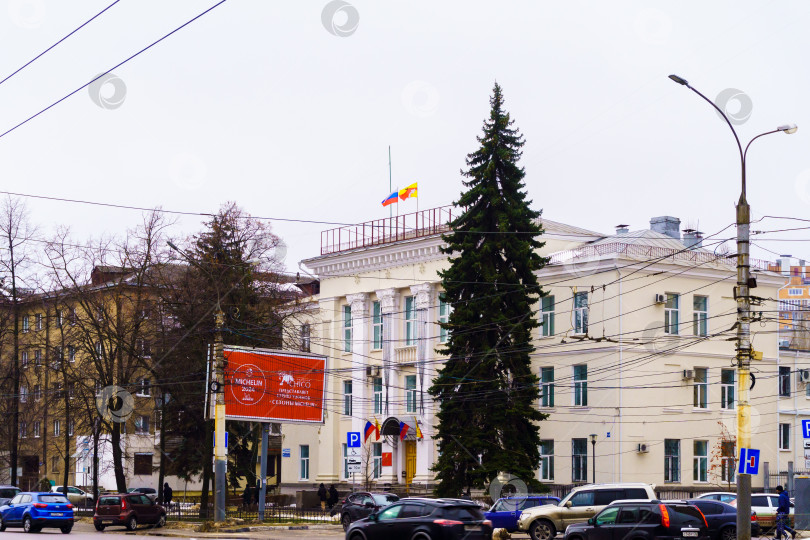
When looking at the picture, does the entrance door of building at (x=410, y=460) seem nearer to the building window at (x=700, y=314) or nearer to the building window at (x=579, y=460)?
the building window at (x=579, y=460)

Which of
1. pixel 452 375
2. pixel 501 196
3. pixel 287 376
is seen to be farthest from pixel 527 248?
pixel 287 376

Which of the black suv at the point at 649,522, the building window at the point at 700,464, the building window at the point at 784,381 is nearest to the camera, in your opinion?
the black suv at the point at 649,522

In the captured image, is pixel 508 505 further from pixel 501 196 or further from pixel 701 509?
pixel 501 196

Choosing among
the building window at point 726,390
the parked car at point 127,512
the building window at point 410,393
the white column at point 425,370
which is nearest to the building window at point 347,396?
the building window at point 410,393

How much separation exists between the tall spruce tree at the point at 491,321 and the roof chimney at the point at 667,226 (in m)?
15.5

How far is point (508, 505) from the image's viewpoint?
37.3 meters

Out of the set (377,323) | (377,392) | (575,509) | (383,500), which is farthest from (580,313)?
(575,509)

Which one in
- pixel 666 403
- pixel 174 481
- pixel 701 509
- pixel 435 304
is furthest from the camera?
pixel 174 481

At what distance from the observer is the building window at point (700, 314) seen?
55688mm

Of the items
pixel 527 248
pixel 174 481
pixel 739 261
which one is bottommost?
pixel 174 481

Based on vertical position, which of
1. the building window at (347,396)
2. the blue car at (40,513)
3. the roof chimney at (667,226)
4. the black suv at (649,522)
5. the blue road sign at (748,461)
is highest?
the roof chimney at (667,226)

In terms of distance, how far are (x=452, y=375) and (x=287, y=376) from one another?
25.6ft

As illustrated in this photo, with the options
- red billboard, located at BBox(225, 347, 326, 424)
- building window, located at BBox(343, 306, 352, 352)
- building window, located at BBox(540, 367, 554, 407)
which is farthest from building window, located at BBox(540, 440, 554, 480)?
red billboard, located at BBox(225, 347, 326, 424)

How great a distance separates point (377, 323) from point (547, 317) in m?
11.4
